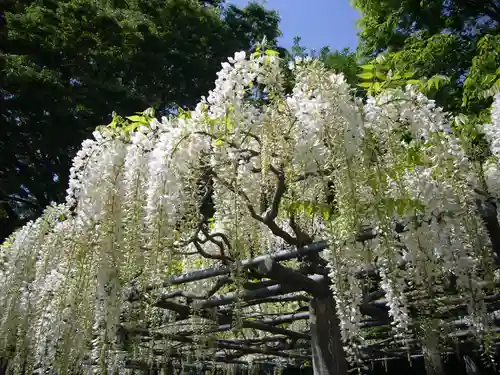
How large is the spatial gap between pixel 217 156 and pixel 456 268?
1570 mm

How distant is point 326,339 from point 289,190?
3.65ft

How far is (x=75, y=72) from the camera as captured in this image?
9.21 m

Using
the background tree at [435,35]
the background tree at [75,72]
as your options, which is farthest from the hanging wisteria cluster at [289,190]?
the background tree at [75,72]

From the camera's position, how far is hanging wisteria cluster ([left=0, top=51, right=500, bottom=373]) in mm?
2486

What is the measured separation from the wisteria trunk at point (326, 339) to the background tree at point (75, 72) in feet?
22.9

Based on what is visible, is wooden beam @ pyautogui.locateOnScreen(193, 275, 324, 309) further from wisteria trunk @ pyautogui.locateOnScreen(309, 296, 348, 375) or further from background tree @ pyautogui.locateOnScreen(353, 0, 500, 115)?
background tree @ pyautogui.locateOnScreen(353, 0, 500, 115)

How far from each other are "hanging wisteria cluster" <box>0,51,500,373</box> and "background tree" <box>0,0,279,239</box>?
621cm

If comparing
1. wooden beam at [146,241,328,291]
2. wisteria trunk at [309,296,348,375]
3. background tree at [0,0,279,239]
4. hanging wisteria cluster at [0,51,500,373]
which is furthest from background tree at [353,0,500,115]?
background tree at [0,0,279,239]

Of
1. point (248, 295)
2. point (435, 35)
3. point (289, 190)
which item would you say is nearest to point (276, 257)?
point (289, 190)

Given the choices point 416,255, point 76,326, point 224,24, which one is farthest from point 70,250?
point 224,24

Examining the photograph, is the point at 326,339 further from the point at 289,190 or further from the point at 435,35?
the point at 435,35

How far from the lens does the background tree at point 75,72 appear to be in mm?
8766

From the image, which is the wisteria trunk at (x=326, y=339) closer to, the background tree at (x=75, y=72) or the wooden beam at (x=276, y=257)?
the wooden beam at (x=276, y=257)

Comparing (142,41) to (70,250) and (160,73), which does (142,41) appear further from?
(70,250)
